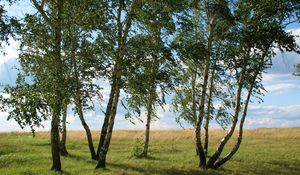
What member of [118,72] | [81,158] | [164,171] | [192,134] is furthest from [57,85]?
[192,134]

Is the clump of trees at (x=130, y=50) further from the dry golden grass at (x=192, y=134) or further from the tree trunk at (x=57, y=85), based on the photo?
the dry golden grass at (x=192, y=134)

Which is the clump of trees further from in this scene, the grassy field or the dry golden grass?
the dry golden grass

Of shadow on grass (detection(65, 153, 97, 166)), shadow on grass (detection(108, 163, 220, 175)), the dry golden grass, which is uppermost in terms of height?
the dry golden grass

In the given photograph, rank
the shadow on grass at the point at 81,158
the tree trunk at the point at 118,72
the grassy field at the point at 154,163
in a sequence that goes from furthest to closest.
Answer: the shadow on grass at the point at 81,158
the grassy field at the point at 154,163
the tree trunk at the point at 118,72

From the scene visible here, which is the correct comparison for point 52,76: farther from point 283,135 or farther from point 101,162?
point 283,135

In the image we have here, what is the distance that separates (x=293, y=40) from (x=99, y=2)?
13.2 metres

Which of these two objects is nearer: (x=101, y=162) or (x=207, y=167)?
(x=101, y=162)

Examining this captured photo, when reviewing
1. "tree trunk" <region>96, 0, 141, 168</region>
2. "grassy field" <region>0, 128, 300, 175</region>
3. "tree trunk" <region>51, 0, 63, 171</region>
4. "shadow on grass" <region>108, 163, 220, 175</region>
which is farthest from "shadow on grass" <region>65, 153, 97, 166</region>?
"tree trunk" <region>51, 0, 63, 171</region>

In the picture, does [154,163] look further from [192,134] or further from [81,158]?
[192,134]

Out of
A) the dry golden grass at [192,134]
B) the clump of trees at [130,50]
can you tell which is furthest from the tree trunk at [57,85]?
the dry golden grass at [192,134]

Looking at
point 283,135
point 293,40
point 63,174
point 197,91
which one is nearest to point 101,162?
point 63,174

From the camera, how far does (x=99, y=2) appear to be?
1085 inches

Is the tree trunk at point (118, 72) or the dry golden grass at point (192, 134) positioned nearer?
the tree trunk at point (118, 72)

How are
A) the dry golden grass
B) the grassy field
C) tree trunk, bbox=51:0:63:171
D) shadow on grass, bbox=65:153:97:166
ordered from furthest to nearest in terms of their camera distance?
the dry golden grass → shadow on grass, bbox=65:153:97:166 → the grassy field → tree trunk, bbox=51:0:63:171
